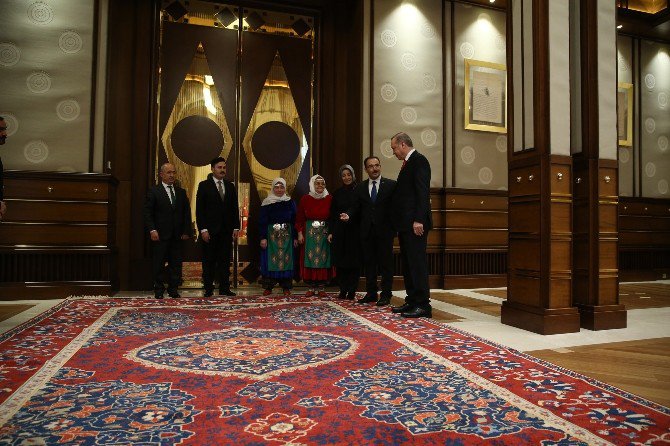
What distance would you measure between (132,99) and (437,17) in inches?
159

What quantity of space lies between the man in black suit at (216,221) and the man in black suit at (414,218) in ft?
6.43

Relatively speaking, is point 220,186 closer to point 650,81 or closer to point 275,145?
point 275,145

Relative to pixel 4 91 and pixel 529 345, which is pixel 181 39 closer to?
pixel 4 91

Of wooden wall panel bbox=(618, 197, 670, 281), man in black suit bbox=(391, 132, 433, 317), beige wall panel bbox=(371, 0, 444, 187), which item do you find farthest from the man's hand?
wooden wall panel bbox=(618, 197, 670, 281)

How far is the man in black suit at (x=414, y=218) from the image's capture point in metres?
3.76

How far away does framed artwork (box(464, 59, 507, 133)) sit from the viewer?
6406 millimetres

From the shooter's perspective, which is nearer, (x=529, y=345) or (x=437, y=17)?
(x=529, y=345)

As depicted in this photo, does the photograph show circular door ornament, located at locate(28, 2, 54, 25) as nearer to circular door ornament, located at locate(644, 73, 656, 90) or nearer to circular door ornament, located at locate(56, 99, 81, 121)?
circular door ornament, located at locate(56, 99, 81, 121)

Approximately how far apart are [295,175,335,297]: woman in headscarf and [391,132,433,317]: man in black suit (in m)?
1.26

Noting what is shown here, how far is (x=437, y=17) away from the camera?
6.30 metres

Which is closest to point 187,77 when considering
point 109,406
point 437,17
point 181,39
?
point 181,39

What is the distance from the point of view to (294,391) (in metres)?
1.98

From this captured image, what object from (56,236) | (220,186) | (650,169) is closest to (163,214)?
(220,186)

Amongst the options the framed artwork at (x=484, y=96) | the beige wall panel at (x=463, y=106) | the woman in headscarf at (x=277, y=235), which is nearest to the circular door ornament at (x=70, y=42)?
the woman in headscarf at (x=277, y=235)
